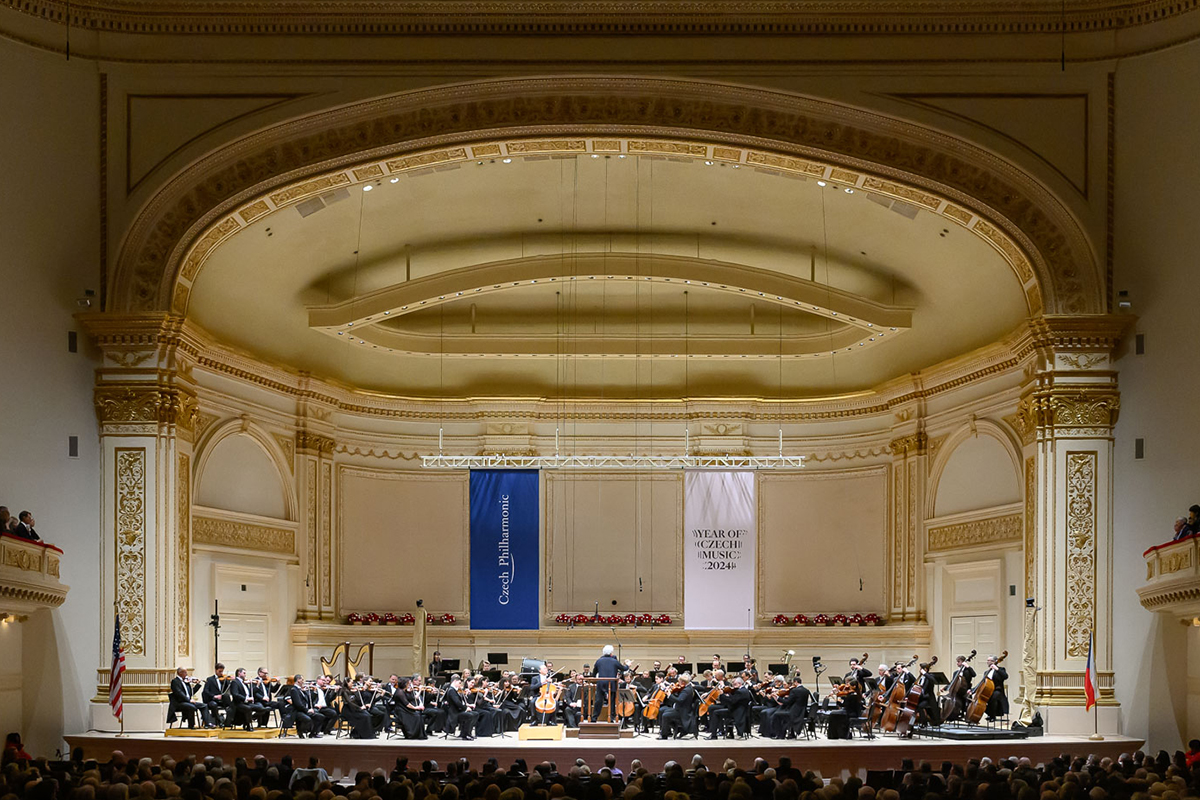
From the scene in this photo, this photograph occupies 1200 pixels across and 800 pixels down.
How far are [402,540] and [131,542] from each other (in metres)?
8.08

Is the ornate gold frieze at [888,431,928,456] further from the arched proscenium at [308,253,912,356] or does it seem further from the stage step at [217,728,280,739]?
the stage step at [217,728,280,739]

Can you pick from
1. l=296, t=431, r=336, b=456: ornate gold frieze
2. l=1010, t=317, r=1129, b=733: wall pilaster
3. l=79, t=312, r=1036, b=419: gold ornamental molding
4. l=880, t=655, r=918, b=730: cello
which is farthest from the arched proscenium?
l=880, t=655, r=918, b=730: cello

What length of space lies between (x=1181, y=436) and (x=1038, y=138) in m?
4.22

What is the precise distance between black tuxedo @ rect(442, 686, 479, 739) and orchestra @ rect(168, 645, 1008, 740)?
1 cm

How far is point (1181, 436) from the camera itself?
16.5 m

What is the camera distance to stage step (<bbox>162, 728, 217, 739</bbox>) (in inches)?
645

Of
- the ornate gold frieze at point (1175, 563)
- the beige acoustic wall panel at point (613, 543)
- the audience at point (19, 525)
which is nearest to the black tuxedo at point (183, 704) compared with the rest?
the audience at point (19, 525)

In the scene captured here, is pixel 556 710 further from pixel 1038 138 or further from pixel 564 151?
pixel 1038 138

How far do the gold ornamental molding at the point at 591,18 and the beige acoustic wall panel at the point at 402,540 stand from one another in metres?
9.51

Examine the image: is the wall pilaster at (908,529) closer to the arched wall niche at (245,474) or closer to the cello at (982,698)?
the cello at (982,698)

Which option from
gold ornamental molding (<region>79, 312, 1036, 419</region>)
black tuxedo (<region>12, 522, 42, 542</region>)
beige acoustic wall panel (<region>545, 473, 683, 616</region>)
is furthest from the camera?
beige acoustic wall panel (<region>545, 473, 683, 616</region>)

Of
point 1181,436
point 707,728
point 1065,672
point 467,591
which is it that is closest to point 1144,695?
point 1065,672

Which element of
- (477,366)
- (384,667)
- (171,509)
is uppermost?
(477,366)

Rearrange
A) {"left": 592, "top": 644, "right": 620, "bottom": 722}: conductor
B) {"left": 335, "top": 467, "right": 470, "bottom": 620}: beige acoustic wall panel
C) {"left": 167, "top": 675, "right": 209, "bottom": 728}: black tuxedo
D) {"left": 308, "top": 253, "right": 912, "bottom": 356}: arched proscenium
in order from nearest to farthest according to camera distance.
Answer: {"left": 167, "top": 675, "right": 209, "bottom": 728}: black tuxedo
{"left": 592, "top": 644, "right": 620, "bottom": 722}: conductor
{"left": 308, "top": 253, "right": 912, "bottom": 356}: arched proscenium
{"left": 335, "top": 467, "right": 470, "bottom": 620}: beige acoustic wall panel
